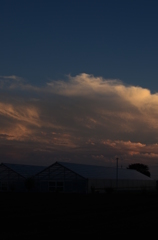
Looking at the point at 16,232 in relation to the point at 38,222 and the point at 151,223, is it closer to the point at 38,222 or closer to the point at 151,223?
the point at 38,222

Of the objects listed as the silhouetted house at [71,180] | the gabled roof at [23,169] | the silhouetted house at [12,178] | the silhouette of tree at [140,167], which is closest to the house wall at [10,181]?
the silhouetted house at [12,178]

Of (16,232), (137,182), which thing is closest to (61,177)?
(137,182)

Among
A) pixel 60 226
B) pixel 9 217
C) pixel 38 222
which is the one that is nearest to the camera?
pixel 60 226

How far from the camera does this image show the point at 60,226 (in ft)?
54.7

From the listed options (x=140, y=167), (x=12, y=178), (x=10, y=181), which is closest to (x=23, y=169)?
(x=12, y=178)

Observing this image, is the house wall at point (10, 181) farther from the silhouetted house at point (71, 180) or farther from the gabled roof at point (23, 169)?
the silhouetted house at point (71, 180)

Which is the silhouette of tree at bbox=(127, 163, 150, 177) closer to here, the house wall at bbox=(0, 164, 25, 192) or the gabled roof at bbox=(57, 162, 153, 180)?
Result: the gabled roof at bbox=(57, 162, 153, 180)

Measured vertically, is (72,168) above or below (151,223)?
above

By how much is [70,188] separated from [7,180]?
11.7 m

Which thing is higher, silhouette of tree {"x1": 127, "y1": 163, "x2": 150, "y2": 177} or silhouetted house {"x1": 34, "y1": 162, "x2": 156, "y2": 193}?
silhouette of tree {"x1": 127, "y1": 163, "x2": 150, "y2": 177}

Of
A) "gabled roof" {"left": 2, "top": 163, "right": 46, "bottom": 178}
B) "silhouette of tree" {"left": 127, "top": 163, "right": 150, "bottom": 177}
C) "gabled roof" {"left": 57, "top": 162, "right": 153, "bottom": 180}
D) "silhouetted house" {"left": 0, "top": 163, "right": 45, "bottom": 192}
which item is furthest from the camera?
"silhouette of tree" {"left": 127, "top": 163, "right": 150, "bottom": 177}

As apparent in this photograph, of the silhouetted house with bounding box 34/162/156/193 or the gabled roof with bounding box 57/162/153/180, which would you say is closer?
the silhouetted house with bounding box 34/162/156/193

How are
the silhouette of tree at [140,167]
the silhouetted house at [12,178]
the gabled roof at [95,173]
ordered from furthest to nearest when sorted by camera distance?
the silhouette of tree at [140,167] → the silhouetted house at [12,178] → the gabled roof at [95,173]

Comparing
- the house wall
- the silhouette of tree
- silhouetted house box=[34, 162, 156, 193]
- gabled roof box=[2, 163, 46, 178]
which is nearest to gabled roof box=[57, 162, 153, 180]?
silhouetted house box=[34, 162, 156, 193]
